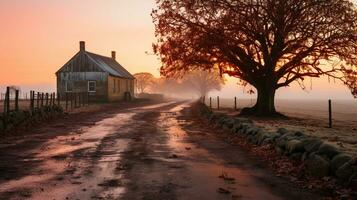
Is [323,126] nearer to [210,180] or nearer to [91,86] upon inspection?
[210,180]

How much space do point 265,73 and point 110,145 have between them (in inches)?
712

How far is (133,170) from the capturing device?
37.1 feet

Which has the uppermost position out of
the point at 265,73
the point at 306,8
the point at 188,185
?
the point at 306,8

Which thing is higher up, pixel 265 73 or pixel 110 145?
pixel 265 73

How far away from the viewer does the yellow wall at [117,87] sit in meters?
61.4

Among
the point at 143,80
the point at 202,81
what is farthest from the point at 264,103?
the point at 143,80

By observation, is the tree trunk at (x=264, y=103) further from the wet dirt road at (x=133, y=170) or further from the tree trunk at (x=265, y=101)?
the wet dirt road at (x=133, y=170)

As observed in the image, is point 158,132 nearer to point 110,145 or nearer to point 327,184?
point 110,145

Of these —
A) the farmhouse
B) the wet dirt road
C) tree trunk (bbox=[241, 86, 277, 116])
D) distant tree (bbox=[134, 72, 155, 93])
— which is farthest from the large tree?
distant tree (bbox=[134, 72, 155, 93])

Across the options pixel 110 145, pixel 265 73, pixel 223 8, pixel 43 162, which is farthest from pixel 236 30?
pixel 43 162

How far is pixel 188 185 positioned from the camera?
9.70 m

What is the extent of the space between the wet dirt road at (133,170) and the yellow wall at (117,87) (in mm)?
43228

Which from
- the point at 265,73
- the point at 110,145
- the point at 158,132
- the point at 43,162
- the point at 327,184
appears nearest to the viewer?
the point at 327,184

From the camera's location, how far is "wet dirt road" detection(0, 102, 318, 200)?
8.98 m
